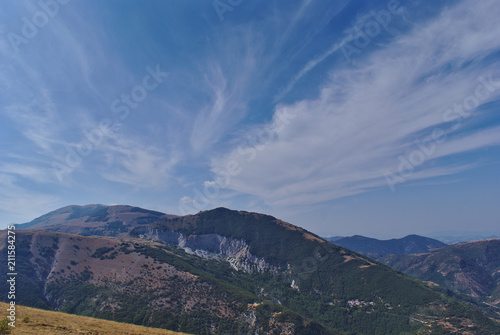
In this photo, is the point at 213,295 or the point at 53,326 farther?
the point at 213,295

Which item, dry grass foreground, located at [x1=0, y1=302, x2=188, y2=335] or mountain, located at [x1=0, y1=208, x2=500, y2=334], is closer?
dry grass foreground, located at [x1=0, y1=302, x2=188, y2=335]

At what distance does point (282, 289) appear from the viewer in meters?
170

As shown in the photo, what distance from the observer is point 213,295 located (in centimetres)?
10844

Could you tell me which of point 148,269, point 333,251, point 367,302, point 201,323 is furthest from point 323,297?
point 148,269

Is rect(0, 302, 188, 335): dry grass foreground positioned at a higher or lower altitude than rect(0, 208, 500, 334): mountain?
higher

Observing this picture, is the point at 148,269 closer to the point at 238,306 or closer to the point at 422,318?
the point at 238,306

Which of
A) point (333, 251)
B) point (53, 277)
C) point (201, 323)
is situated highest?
point (333, 251)

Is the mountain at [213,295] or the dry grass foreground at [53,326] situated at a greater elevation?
the dry grass foreground at [53,326]

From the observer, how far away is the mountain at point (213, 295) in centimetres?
9356

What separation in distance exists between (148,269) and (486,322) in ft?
577

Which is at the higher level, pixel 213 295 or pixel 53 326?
pixel 53 326

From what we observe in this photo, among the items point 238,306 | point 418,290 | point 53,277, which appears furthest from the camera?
point 418,290

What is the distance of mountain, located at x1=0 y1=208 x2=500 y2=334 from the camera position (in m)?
93.6

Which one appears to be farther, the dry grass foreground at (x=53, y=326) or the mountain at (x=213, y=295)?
the mountain at (x=213, y=295)
